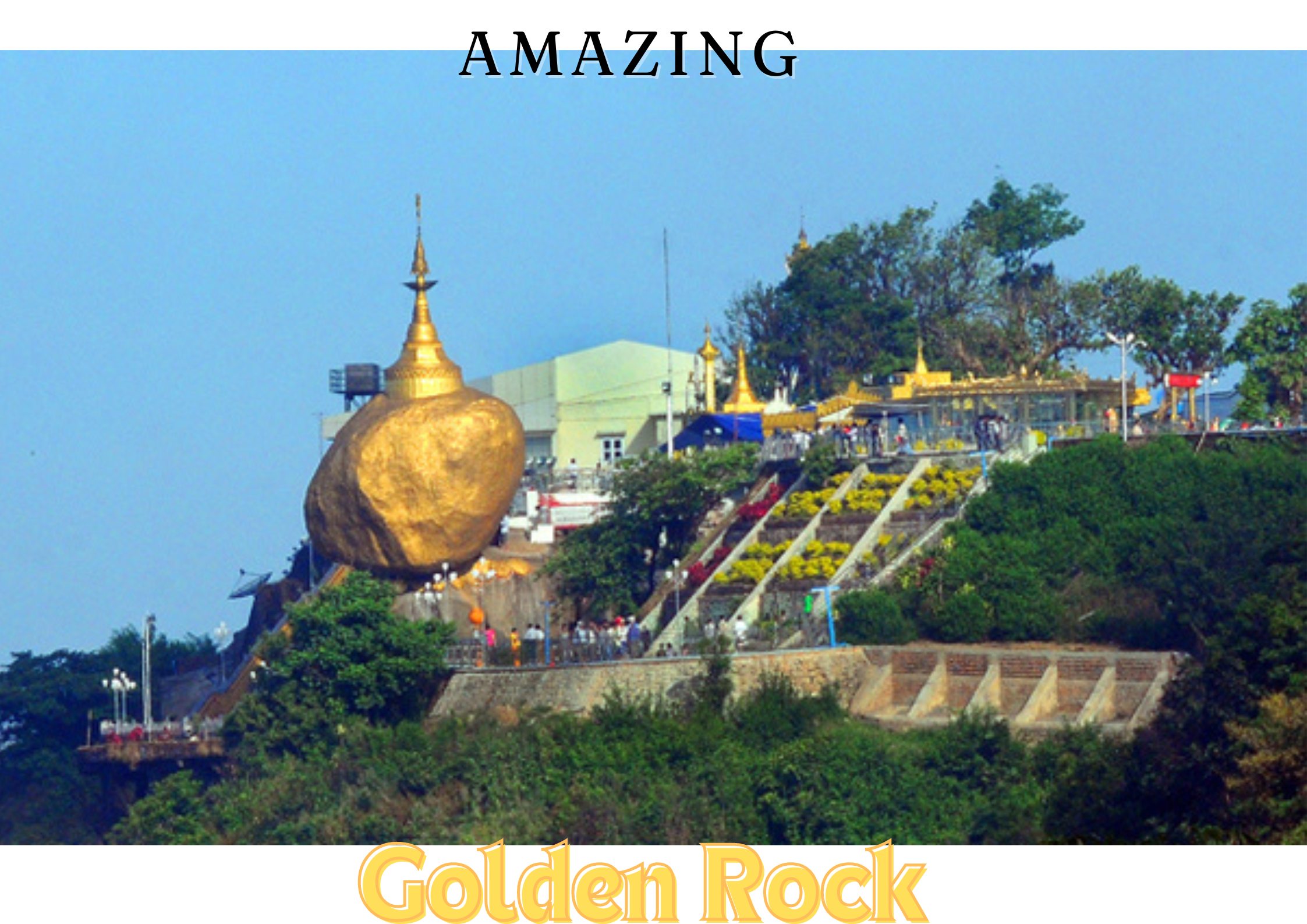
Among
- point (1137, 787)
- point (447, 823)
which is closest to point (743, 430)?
point (447, 823)

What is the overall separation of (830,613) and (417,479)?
7515mm

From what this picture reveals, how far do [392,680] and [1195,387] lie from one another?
15.0 meters

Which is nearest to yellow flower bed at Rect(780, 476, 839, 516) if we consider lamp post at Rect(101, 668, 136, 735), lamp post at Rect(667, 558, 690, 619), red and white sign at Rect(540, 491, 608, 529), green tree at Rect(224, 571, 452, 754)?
lamp post at Rect(667, 558, 690, 619)

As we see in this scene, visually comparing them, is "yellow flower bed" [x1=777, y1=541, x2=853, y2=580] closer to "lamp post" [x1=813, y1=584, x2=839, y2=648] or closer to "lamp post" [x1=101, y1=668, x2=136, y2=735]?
"lamp post" [x1=813, y1=584, x2=839, y2=648]

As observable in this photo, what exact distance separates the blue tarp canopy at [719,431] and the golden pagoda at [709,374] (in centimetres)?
182

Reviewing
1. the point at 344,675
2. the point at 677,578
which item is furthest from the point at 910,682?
the point at 344,675

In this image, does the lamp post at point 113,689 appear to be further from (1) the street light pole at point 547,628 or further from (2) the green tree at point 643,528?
(2) the green tree at point 643,528

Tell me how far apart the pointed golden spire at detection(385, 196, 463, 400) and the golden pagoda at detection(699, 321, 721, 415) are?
11.1m

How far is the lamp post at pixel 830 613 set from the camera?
4384cm

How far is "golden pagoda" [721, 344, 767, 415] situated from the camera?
193ft

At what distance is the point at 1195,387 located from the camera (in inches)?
2057

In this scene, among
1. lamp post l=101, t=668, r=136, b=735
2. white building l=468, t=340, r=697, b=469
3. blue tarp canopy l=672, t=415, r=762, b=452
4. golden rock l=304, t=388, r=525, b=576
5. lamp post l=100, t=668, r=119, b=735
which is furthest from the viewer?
white building l=468, t=340, r=697, b=469

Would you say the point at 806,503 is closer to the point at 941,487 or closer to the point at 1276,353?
the point at 941,487

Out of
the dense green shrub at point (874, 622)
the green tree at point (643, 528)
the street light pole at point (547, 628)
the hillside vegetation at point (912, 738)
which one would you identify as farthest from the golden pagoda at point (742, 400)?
the dense green shrub at point (874, 622)
